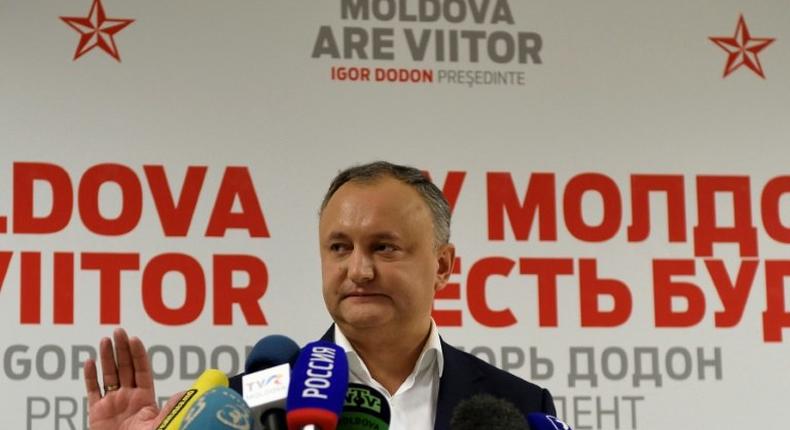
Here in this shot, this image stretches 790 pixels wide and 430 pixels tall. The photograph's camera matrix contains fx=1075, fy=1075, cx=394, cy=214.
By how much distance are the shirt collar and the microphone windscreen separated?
0.53 metres

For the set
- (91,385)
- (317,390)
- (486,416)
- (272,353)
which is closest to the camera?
(486,416)

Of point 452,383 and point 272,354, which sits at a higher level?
point 272,354

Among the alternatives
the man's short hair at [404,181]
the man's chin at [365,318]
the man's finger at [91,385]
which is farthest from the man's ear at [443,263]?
the man's finger at [91,385]

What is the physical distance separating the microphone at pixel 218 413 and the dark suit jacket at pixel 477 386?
0.94 metres

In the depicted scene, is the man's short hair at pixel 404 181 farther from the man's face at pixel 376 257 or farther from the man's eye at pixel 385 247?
the man's eye at pixel 385 247

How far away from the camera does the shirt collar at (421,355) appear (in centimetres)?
218

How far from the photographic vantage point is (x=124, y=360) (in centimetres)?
172

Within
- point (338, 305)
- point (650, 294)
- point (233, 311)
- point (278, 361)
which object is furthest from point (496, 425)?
point (650, 294)

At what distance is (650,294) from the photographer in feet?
12.1

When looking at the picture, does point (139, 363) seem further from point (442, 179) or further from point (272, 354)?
point (442, 179)

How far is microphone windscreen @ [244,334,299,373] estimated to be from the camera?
160cm

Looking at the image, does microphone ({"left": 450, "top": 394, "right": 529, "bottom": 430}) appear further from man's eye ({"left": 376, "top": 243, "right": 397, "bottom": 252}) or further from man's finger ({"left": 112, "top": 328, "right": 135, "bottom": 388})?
man's eye ({"left": 376, "top": 243, "right": 397, "bottom": 252})

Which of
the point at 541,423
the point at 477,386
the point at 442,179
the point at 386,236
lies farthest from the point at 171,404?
the point at 442,179

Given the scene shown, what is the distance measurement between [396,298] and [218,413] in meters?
0.96
